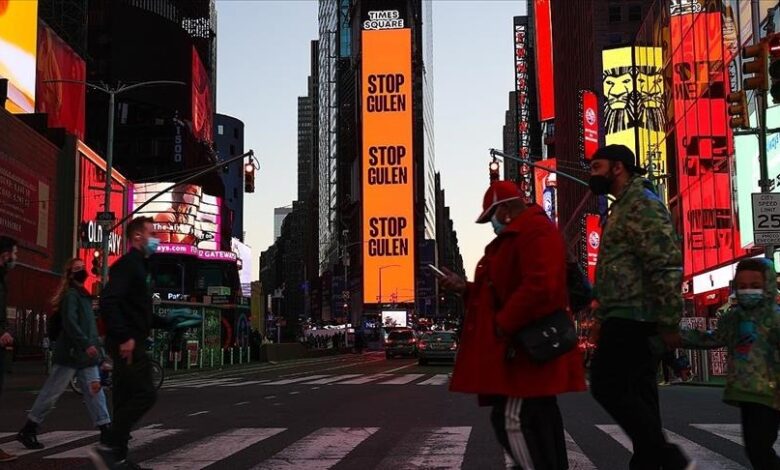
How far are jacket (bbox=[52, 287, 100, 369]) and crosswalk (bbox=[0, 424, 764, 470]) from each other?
0.83 metres

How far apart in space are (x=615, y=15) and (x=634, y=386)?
269 feet

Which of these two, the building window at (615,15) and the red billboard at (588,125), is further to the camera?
the building window at (615,15)

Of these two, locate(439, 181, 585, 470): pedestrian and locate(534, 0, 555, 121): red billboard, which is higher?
locate(534, 0, 555, 121): red billboard

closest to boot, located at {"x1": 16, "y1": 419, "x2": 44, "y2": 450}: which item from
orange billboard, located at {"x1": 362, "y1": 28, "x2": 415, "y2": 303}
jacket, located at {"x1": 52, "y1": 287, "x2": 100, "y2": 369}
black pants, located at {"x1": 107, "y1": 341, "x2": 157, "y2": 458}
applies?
jacket, located at {"x1": 52, "y1": 287, "x2": 100, "y2": 369}

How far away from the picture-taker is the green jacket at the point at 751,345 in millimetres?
5270

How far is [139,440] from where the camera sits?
891cm

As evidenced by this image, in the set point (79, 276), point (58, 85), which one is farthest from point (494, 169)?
point (58, 85)

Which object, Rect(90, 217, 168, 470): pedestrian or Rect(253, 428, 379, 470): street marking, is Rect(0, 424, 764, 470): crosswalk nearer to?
Rect(253, 428, 379, 470): street marking

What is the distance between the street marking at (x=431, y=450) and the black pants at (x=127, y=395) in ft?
6.49

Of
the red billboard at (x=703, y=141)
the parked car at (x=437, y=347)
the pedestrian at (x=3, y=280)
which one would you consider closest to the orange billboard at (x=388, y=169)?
the red billboard at (x=703, y=141)

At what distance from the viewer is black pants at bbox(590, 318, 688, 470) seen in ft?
15.4

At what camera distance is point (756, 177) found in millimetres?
28672

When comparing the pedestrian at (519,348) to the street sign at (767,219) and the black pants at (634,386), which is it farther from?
the street sign at (767,219)

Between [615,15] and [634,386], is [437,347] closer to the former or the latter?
[634,386]
